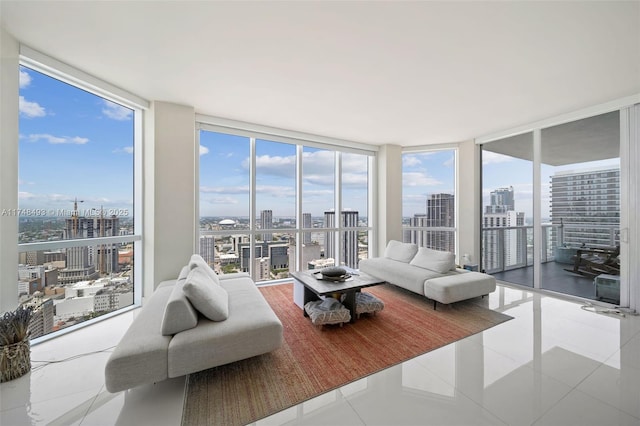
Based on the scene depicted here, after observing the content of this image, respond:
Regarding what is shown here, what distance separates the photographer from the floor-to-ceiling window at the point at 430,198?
5578mm

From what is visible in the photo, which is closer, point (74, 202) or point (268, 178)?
point (74, 202)

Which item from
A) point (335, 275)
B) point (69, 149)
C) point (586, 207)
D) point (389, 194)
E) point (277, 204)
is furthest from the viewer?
point (389, 194)

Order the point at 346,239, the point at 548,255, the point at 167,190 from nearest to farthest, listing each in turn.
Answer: the point at 167,190
the point at 548,255
the point at 346,239

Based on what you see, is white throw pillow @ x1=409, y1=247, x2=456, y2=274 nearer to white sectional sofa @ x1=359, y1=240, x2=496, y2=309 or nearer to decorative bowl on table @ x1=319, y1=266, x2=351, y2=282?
white sectional sofa @ x1=359, y1=240, x2=496, y2=309

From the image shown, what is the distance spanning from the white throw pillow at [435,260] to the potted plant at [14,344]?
451cm

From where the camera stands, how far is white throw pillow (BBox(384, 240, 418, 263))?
440cm

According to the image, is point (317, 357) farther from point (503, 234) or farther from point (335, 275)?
point (503, 234)

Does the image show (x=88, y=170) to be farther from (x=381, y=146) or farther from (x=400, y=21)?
(x=381, y=146)

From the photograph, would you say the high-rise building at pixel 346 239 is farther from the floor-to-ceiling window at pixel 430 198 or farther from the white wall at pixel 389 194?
the floor-to-ceiling window at pixel 430 198

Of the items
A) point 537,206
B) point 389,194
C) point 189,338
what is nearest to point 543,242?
point 537,206

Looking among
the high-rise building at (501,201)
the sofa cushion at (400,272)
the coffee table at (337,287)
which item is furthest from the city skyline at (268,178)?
the high-rise building at (501,201)

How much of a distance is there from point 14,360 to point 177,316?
1352 mm

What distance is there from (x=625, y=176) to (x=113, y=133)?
6.91 meters

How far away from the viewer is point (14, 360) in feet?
6.34
